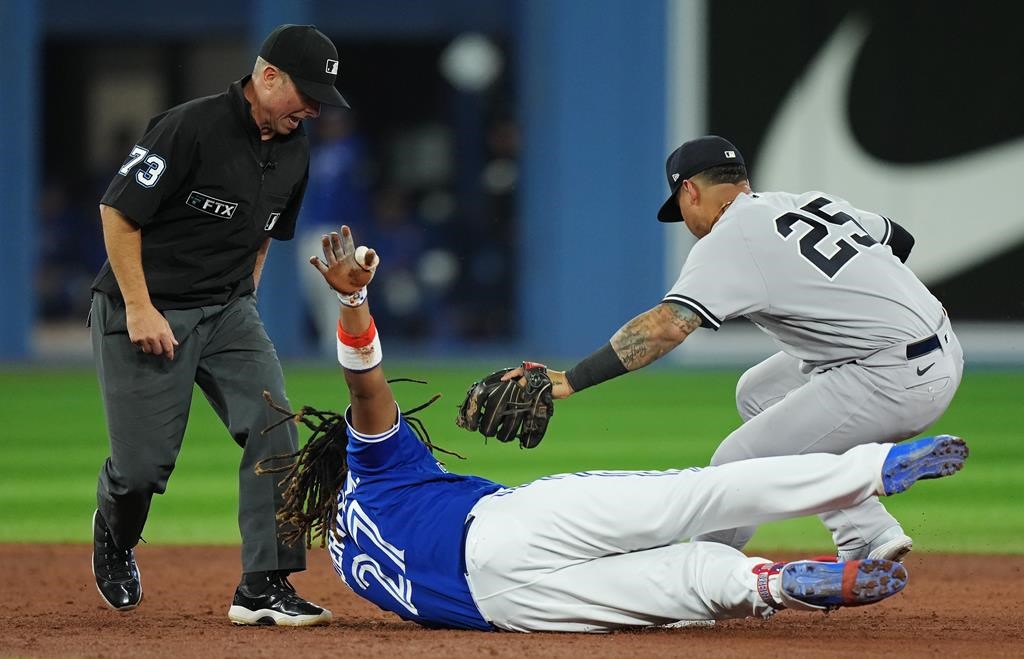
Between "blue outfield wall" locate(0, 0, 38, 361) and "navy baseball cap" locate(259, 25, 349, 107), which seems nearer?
"navy baseball cap" locate(259, 25, 349, 107)

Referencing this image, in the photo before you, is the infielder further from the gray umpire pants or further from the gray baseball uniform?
the gray umpire pants

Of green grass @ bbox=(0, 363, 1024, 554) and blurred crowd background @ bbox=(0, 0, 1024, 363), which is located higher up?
blurred crowd background @ bbox=(0, 0, 1024, 363)

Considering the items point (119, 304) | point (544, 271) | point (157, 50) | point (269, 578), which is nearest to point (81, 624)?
point (269, 578)

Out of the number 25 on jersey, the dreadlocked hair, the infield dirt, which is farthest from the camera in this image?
the number 25 on jersey

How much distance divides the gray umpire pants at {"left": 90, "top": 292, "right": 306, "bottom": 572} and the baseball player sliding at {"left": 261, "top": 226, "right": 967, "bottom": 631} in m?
0.64

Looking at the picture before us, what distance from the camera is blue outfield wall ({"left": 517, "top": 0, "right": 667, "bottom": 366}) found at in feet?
54.4

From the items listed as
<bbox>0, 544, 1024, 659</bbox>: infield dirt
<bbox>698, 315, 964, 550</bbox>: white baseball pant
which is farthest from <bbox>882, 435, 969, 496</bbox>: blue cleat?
<bbox>698, 315, 964, 550</bbox>: white baseball pant

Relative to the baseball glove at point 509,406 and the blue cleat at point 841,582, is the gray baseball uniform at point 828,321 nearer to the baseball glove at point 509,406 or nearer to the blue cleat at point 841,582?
the baseball glove at point 509,406

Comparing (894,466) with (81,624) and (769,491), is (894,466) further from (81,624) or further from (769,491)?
(81,624)

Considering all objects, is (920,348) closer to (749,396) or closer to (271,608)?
(749,396)

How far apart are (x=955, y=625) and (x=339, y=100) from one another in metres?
2.80

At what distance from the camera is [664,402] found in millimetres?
12578

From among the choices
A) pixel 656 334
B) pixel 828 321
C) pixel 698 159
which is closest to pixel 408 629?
pixel 656 334

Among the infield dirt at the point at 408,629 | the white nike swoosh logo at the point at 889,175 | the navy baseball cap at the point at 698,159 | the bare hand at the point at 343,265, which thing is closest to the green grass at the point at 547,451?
the infield dirt at the point at 408,629
